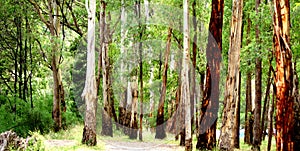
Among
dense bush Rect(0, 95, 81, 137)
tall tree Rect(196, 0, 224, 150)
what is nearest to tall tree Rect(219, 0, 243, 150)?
tall tree Rect(196, 0, 224, 150)

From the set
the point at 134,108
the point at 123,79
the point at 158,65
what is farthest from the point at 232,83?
the point at 158,65

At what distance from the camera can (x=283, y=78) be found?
591 centimetres

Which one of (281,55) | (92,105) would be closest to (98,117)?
(92,105)

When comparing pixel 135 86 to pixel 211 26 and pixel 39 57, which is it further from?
pixel 211 26

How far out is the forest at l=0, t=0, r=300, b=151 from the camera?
396 inches

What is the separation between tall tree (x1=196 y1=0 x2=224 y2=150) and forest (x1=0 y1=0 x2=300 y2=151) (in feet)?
0.12

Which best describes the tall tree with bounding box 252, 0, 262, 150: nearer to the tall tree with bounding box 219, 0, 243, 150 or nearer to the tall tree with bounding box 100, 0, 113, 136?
the tall tree with bounding box 219, 0, 243, 150

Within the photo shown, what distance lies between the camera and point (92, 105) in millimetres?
15484

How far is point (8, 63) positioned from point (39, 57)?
2.18m

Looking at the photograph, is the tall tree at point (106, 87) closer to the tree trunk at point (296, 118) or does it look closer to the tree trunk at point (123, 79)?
the tree trunk at point (123, 79)

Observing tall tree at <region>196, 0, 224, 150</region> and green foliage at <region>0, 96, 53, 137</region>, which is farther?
green foliage at <region>0, 96, 53, 137</region>

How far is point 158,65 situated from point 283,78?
82.5 feet

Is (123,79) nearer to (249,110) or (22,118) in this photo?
(249,110)

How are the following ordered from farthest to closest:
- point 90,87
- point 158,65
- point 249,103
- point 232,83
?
point 158,65
point 249,103
point 90,87
point 232,83
